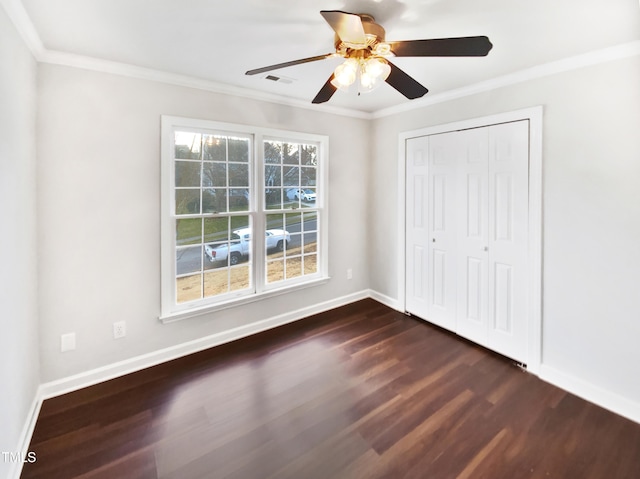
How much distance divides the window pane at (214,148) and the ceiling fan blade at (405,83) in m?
1.73

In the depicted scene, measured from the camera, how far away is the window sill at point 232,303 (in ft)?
8.78

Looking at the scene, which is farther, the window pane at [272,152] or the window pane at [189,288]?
the window pane at [272,152]

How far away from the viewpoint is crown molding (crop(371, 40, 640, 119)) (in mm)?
2010

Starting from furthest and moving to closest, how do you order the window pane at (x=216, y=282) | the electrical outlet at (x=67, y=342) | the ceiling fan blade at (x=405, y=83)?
the window pane at (x=216, y=282) → the electrical outlet at (x=67, y=342) → the ceiling fan blade at (x=405, y=83)

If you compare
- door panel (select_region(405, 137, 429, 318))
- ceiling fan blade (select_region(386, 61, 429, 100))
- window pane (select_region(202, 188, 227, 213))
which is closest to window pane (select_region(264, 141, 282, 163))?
window pane (select_region(202, 188, 227, 213))

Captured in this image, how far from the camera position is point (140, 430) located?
1.91 meters

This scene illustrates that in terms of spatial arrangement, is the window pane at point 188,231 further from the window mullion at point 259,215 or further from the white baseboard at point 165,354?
the white baseboard at point 165,354

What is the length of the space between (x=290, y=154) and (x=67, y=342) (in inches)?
103

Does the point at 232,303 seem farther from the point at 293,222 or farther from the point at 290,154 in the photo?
the point at 290,154

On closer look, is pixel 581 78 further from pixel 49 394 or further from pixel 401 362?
pixel 49 394

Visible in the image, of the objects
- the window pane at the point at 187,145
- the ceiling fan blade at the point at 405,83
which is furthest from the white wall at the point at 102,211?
the ceiling fan blade at the point at 405,83

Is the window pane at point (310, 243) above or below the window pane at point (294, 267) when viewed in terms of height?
above

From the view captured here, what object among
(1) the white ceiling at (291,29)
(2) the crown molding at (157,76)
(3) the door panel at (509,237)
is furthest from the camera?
(3) the door panel at (509,237)

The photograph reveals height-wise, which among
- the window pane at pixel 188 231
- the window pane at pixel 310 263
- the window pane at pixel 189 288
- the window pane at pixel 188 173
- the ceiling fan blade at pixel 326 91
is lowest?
the window pane at pixel 189 288
